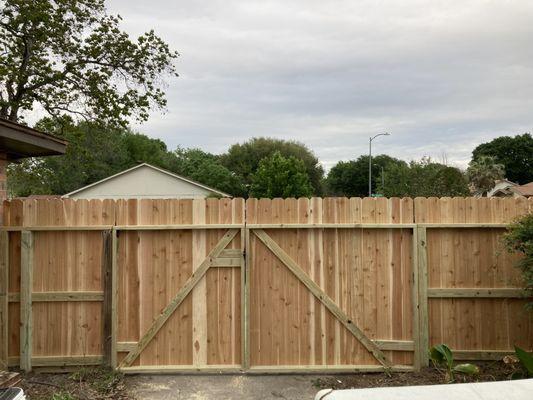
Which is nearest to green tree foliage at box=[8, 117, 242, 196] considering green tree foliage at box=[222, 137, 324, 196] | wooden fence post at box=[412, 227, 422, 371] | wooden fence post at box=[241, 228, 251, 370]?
green tree foliage at box=[222, 137, 324, 196]

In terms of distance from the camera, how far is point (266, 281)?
5098mm

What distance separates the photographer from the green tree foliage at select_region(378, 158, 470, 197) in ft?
68.5

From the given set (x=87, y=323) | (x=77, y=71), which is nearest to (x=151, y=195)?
(x=77, y=71)

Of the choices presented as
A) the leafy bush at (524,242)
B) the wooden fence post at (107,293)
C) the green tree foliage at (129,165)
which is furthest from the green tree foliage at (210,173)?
the leafy bush at (524,242)

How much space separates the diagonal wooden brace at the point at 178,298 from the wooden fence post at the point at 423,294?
2.11 m

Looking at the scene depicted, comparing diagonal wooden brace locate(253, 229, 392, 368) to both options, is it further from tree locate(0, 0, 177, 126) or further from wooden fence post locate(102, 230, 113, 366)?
tree locate(0, 0, 177, 126)

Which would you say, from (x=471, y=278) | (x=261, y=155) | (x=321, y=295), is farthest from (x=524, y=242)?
(x=261, y=155)

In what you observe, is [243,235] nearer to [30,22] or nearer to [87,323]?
[87,323]

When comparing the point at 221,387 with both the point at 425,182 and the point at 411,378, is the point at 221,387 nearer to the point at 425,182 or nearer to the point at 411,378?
the point at 411,378

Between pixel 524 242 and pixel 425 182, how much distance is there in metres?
17.6

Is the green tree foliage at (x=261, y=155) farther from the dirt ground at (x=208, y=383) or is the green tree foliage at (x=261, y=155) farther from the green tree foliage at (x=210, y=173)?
the dirt ground at (x=208, y=383)

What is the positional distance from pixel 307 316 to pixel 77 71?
36.2ft

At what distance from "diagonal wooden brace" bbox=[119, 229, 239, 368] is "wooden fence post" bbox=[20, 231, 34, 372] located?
3.52ft

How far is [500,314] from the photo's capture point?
5082mm
